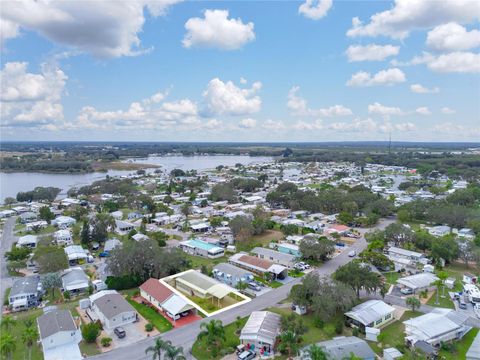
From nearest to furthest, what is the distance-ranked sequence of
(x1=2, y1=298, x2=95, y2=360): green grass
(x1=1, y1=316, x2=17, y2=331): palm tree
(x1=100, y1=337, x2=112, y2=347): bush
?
(x1=2, y1=298, x2=95, y2=360): green grass, (x1=100, y1=337, x2=112, y2=347): bush, (x1=1, y1=316, x2=17, y2=331): palm tree

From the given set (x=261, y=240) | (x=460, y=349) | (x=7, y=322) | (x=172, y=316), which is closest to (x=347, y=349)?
(x=460, y=349)

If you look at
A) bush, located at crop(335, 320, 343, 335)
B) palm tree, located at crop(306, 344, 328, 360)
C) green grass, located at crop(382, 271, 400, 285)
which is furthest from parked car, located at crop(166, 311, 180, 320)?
green grass, located at crop(382, 271, 400, 285)

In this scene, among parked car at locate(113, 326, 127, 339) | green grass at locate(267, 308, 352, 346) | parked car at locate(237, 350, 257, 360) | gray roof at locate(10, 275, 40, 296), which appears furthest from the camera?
gray roof at locate(10, 275, 40, 296)

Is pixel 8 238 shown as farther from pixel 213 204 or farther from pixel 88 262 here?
pixel 213 204

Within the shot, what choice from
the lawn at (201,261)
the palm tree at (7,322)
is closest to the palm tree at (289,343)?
the lawn at (201,261)

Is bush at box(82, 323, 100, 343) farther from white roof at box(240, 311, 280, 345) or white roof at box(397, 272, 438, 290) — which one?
white roof at box(397, 272, 438, 290)

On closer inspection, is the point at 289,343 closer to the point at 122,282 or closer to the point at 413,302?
the point at 413,302

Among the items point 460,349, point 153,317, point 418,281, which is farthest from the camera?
point 418,281
